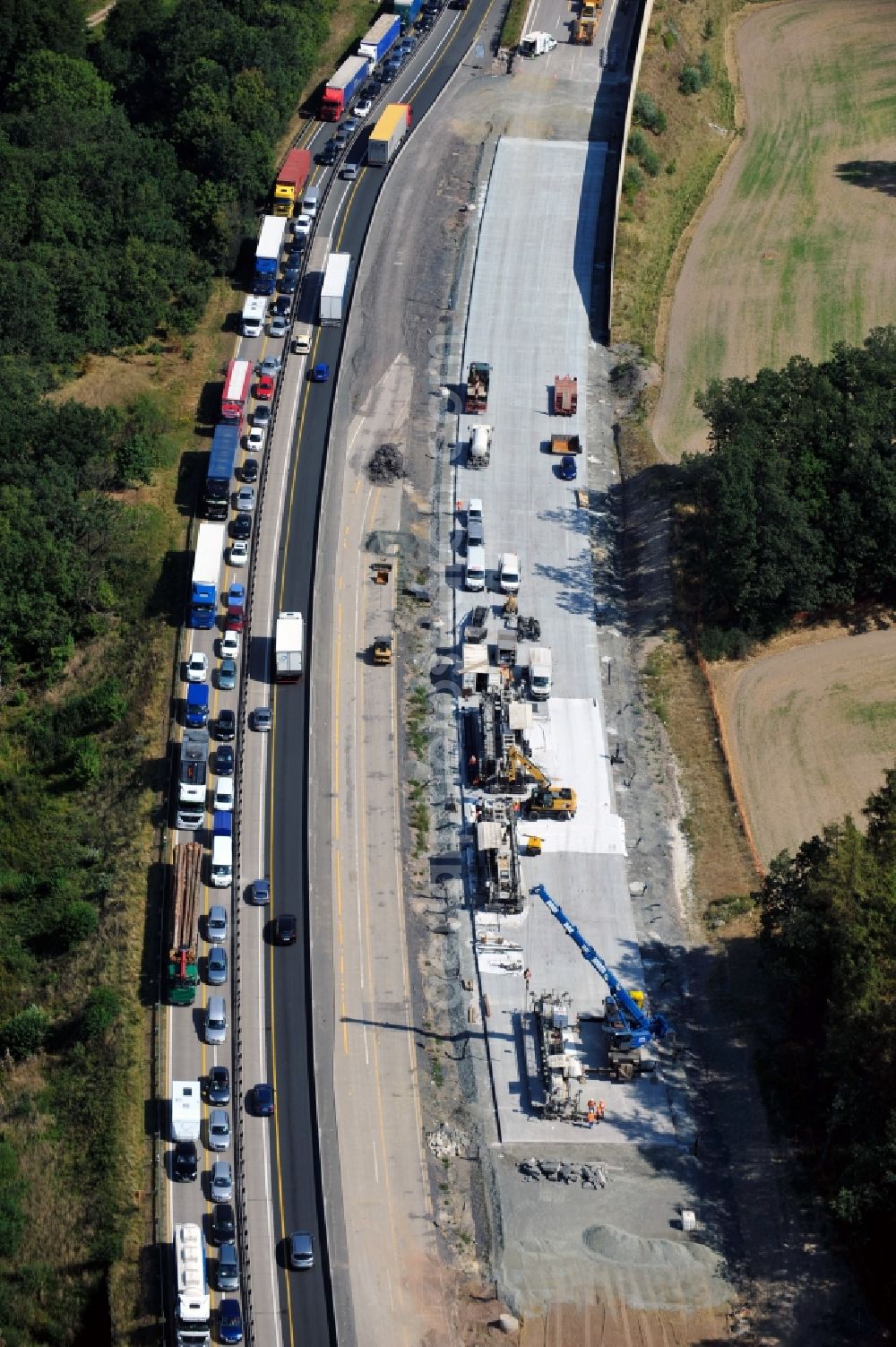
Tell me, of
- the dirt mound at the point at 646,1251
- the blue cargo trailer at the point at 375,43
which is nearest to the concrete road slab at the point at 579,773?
the dirt mound at the point at 646,1251

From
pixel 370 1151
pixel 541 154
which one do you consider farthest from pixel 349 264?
pixel 370 1151

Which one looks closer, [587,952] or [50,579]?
[587,952]

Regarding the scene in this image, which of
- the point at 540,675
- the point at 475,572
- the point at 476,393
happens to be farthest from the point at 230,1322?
the point at 476,393

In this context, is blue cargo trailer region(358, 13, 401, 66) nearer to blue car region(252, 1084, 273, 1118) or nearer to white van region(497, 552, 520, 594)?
Result: white van region(497, 552, 520, 594)

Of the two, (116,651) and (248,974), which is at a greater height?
(116,651)

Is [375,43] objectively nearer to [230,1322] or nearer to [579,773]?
[579,773]

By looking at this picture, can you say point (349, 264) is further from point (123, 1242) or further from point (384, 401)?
point (123, 1242)

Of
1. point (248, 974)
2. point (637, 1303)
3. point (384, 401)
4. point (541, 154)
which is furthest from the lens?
point (541, 154)

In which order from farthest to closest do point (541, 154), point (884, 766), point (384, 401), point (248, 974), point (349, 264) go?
point (541, 154) < point (349, 264) < point (384, 401) < point (884, 766) < point (248, 974)
